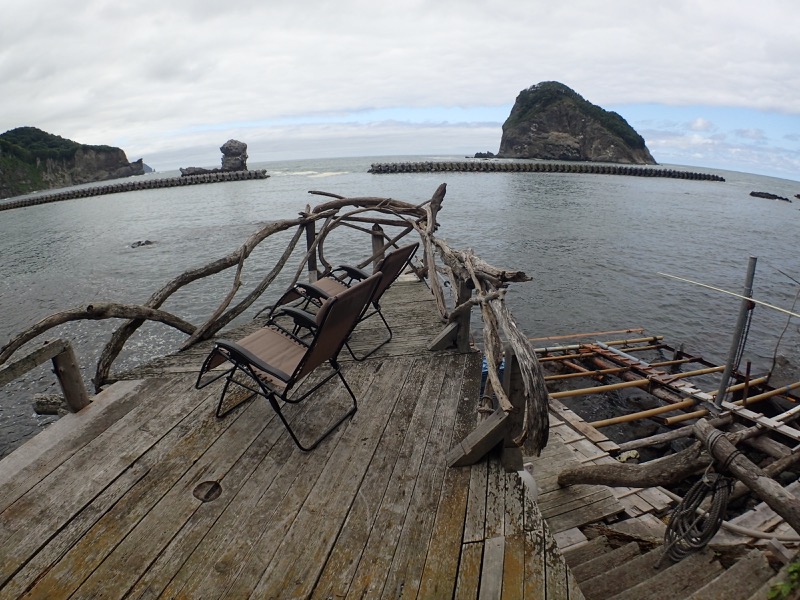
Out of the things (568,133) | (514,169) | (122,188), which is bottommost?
(122,188)

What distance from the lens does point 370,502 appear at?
9.06ft

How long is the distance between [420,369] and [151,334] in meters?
10.4

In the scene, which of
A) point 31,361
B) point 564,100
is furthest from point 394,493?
point 564,100

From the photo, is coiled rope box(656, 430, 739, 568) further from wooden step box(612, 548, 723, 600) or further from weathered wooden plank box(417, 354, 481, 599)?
weathered wooden plank box(417, 354, 481, 599)

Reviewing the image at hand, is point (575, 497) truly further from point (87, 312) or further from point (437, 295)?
point (87, 312)

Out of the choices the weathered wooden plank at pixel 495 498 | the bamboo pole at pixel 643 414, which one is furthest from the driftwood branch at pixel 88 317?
the bamboo pole at pixel 643 414

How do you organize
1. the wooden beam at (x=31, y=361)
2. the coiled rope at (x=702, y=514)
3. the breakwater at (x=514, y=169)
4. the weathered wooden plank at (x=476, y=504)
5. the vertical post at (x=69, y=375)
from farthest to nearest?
the breakwater at (x=514, y=169) → the vertical post at (x=69, y=375) → the wooden beam at (x=31, y=361) → the weathered wooden plank at (x=476, y=504) → the coiled rope at (x=702, y=514)

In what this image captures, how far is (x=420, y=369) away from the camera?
14.8ft

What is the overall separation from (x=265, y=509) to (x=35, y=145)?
5448 inches

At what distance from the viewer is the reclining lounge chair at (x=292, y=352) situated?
10.4 feet

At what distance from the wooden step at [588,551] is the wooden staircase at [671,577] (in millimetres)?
78

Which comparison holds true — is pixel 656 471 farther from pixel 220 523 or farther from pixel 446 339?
pixel 220 523

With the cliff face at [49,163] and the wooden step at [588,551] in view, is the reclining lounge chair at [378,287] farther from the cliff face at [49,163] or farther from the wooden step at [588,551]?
the cliff face at [49,163]

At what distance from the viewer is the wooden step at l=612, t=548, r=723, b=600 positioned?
2.43 metres
